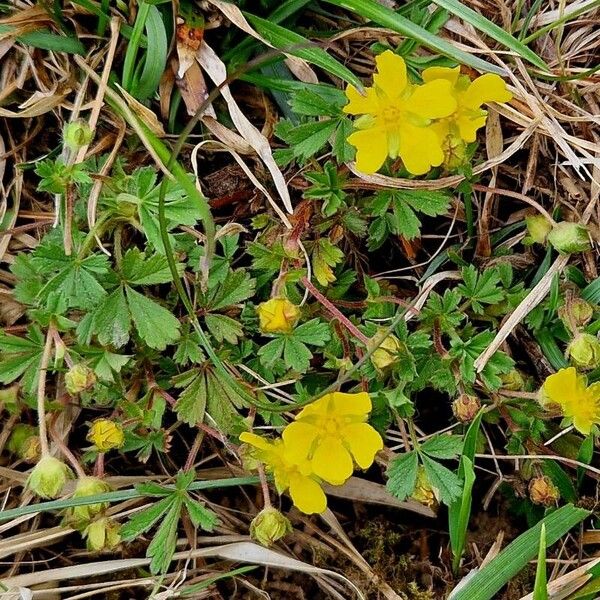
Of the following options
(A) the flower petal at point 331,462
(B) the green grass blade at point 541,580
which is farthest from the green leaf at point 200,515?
(B) the green grass blade at point 541,580

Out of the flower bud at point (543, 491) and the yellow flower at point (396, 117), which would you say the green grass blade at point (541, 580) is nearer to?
the flower bud at point (543, 491)

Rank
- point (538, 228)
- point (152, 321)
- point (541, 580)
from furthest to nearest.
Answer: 1. point (538, 228)
2. point (152, 321)
3. point (541, 580)

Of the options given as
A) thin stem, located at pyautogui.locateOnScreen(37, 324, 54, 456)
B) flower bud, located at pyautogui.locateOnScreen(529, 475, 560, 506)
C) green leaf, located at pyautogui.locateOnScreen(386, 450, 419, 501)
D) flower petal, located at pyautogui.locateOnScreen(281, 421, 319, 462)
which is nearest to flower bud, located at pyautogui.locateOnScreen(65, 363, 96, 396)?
thin stem, located at pyautogui.locateOnScreen(37, 324, 54, 456)

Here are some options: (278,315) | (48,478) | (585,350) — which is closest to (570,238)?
(585,350)

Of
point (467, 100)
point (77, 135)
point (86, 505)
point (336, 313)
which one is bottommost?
point (86, 505)

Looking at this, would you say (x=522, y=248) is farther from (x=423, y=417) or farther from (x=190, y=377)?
(x=190, y=377)

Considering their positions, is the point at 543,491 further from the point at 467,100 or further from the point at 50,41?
the point at 50,41

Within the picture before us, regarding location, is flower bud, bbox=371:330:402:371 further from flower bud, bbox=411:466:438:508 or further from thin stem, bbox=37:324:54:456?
thin stem, bbox=37:324:54:456
